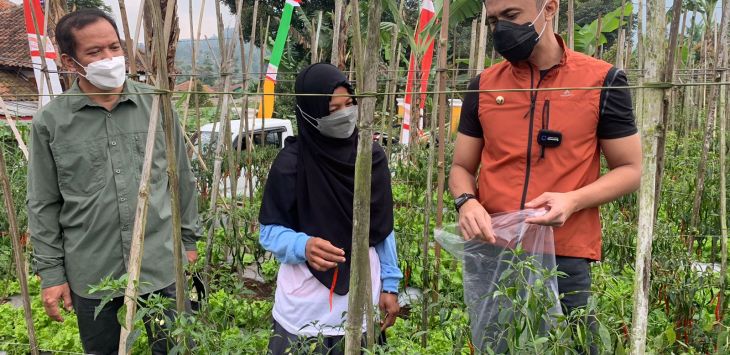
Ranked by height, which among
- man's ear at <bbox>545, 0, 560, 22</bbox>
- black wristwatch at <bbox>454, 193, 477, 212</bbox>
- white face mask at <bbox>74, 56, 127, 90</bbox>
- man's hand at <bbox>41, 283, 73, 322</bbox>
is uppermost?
man's ear at <bbox>545, 0, 560, 22</bbox>

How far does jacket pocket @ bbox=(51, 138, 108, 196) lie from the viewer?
5.95ft

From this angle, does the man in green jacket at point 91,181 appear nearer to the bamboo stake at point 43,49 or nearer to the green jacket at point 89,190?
the green jacket at point 89,190

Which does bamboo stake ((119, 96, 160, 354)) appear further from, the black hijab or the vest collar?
the vest collar

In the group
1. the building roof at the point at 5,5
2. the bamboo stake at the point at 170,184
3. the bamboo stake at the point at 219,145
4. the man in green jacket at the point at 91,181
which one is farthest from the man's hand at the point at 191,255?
the building roof at the point at 5,5

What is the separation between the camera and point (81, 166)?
1.84 m

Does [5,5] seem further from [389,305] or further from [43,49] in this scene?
[389,305]

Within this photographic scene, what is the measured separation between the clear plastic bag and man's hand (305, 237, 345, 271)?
27cm

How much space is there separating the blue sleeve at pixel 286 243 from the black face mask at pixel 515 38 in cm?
74

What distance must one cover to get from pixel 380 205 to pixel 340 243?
6.6 inches

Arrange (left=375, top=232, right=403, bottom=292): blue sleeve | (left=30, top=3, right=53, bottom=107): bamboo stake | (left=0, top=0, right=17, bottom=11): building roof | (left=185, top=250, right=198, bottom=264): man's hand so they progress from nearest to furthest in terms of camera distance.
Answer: (left=375, top=232, right=403, bottom=292): blue sleeve < (left=185, top=250, right=198, bottom=264): man's hand < (left=30, top=3, right=53, bottom=107): bamboo stake < (left=0, top=0, right=17, bottom=11): building roof

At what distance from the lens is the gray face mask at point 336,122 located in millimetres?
1668

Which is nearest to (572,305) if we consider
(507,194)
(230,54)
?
(507,194)

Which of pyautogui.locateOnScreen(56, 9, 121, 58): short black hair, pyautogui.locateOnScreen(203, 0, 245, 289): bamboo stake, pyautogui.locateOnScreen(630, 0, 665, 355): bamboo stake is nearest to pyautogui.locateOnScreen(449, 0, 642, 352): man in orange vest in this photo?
pyautogui.locateOnScreen(630, 0, 665, 355): bamboo stake

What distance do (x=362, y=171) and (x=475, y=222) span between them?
0.42 meters
